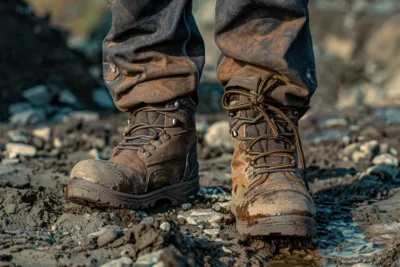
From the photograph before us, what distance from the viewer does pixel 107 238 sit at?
7.67ft

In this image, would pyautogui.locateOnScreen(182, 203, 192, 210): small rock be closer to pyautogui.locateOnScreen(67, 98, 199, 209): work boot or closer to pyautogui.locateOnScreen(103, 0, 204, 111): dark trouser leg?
pyautogui.locateOnScreen(67, 98, 199, 209): work boot

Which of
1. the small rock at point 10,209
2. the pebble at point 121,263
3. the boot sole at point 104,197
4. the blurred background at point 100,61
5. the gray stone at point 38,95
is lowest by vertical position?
the pebble at point 121,263

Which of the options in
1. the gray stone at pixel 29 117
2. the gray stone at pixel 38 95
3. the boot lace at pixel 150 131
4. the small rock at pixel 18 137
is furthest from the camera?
the gray stone at pixel 38 95

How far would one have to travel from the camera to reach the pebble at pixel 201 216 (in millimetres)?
2740

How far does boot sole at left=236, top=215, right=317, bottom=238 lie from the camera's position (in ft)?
7.75

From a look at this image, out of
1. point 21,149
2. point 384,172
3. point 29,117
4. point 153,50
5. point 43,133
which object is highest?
point 29,117

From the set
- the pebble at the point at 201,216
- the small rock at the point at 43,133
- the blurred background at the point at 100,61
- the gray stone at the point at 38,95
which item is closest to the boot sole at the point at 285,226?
the pebble at the point at 201,216

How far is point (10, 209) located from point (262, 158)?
1.13 meters

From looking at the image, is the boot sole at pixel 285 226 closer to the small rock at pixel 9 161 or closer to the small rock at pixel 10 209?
the small rock at pixel 10 209

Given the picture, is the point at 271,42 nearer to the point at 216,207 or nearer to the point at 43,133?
the point at 216,207

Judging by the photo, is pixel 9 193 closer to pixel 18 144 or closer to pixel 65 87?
pixel 18 144

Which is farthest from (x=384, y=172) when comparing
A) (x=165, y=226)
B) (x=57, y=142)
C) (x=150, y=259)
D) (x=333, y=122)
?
(x=57, y=142)

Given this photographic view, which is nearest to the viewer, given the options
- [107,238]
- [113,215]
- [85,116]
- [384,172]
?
[107,238]

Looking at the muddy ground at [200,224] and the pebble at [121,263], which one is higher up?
the muddy ground at [200,224]
